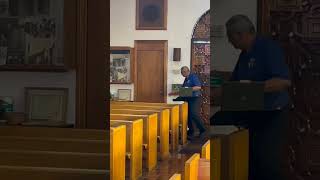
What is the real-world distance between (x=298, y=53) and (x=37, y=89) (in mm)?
1627

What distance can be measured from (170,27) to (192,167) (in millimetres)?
134

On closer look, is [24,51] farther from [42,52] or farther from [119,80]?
[119,80]

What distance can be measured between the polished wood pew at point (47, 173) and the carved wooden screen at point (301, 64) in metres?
0.30

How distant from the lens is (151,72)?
0.45 metres

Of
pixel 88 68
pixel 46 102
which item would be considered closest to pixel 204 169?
pixel 88 68

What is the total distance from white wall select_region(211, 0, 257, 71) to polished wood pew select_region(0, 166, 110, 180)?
29cm

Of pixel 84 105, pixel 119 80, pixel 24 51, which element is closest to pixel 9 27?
pixel 24 51

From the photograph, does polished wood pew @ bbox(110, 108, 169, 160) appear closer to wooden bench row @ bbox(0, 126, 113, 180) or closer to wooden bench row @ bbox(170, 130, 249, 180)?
wooden bench row @ bbox(170, 130, 249, 180)

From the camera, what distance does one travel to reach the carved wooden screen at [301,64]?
0.45m

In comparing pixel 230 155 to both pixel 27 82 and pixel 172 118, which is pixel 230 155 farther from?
pixel 27 82

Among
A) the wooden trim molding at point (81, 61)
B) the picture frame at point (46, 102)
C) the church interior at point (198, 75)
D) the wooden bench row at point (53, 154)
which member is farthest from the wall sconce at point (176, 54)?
the picture frame at point (46, 102)

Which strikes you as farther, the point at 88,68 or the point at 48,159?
the point at 88,68

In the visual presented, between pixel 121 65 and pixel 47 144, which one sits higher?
pixel 121 65

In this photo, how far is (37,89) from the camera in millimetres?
1953
